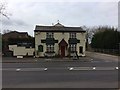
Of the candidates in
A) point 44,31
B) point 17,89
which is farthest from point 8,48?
point 17,89

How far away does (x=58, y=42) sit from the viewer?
59062 mm

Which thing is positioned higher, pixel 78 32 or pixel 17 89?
pixel 78 32

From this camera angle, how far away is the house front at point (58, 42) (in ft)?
191

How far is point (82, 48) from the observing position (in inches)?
2356

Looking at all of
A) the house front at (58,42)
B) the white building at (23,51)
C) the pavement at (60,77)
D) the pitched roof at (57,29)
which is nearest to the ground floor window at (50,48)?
the house front at (58,42)

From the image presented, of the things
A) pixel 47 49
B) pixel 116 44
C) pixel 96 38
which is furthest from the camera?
pixel 96 38

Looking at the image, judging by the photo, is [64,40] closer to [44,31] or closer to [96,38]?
[44,31]

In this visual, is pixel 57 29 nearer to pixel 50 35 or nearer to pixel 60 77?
pixel 50 35

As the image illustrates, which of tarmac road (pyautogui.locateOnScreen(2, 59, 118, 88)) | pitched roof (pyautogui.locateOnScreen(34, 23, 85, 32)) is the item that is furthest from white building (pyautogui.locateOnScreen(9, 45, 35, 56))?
tarmac road (pyautogui.locateOnScreen(2, 59, 118, 88))

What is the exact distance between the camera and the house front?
58.3 meters

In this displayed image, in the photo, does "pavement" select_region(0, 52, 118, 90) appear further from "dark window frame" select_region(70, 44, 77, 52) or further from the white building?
"dark window frame" select_region(70, 44, 77, 52)

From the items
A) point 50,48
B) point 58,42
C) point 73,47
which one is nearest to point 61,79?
point 50,48

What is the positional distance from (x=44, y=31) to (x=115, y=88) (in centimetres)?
4473

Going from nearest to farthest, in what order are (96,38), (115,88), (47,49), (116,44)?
1. (115,88)
2. (47,49)
3. (116,44)
4. (96,38)
